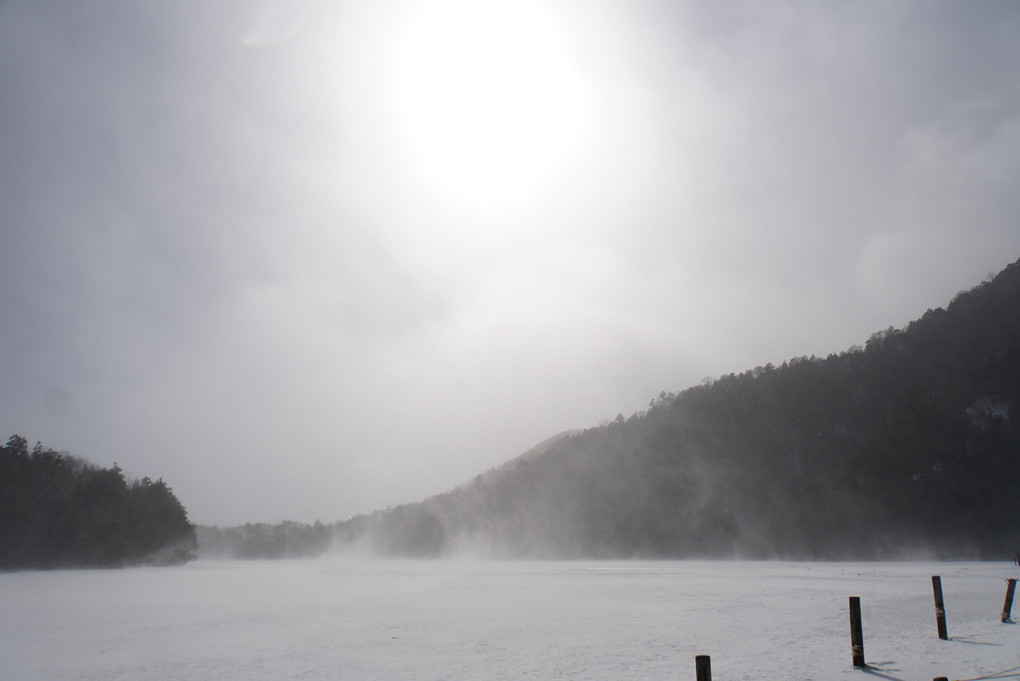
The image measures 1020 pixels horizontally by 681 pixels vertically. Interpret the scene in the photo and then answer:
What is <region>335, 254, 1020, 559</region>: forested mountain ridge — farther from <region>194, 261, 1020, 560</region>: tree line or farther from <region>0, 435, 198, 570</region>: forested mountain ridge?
<region>0, 435, 198, 570</region>: forested mountain ridge

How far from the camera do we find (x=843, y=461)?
160375 millimetres

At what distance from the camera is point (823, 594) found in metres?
33.2

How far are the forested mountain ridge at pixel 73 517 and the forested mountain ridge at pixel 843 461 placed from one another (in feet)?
337

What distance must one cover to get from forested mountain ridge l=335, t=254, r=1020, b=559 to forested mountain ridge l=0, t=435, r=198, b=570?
103 metres

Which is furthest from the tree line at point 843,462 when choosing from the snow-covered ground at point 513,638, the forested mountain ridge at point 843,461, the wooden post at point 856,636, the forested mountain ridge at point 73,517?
the wooden post at point 856,636

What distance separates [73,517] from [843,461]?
16420cm

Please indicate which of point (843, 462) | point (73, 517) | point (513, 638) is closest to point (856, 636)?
point (513, 638)

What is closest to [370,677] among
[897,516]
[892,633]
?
[892,633]

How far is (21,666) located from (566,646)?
13.9 m

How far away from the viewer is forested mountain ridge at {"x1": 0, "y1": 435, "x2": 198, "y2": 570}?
96.4 meters

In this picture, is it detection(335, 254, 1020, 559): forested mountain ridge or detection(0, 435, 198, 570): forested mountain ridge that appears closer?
detection(0, 435, 198, 570): forested mountain ridge

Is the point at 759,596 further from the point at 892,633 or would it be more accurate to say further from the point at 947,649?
the point at 947,649

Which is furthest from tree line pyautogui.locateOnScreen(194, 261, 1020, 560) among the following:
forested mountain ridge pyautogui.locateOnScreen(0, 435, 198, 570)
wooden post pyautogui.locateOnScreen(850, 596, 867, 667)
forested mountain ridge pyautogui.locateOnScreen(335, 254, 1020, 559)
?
wooden post pyautogui.locateOnScreen(850, 596, 867, 667)

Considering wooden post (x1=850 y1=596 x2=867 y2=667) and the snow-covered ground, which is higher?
wooden post (x1=850 y1=596 x2=867 y2=667)
